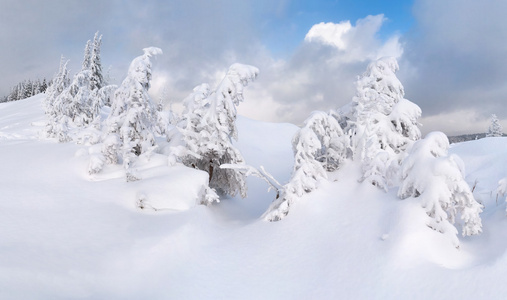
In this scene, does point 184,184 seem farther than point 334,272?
Yes

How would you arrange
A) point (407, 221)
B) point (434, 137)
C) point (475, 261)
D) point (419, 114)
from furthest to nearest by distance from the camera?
point (419, 114), point (434, 137), point (407, 221), point (475, 261)

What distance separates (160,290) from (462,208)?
893cm

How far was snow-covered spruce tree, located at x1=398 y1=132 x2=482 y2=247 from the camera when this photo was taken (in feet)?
26.8

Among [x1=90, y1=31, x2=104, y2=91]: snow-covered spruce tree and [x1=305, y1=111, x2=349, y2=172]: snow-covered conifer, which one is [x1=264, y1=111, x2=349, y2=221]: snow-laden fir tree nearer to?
[x1=305, y1=111, x2=349, y2=172]: snow-covered conifer

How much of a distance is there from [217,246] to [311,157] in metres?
5.50

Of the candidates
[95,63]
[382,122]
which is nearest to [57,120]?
[95,63]

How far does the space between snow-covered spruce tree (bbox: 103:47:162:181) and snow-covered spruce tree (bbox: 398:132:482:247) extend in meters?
12.7

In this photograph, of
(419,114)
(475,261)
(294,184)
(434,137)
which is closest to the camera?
(475,261)

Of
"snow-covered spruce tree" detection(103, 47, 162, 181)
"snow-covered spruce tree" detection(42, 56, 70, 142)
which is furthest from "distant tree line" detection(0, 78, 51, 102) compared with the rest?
"snow-covered spruce tree" detection(103, 47, 162, 181)

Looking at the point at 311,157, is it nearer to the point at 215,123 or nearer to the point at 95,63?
the point at 215,123

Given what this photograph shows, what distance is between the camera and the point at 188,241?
10.1 metres

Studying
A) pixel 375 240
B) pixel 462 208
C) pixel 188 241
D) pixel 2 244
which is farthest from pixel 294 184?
pixel 2 244

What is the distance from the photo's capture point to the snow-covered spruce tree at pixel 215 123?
14578 millimetres

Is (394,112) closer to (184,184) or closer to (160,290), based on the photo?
(184,184)
